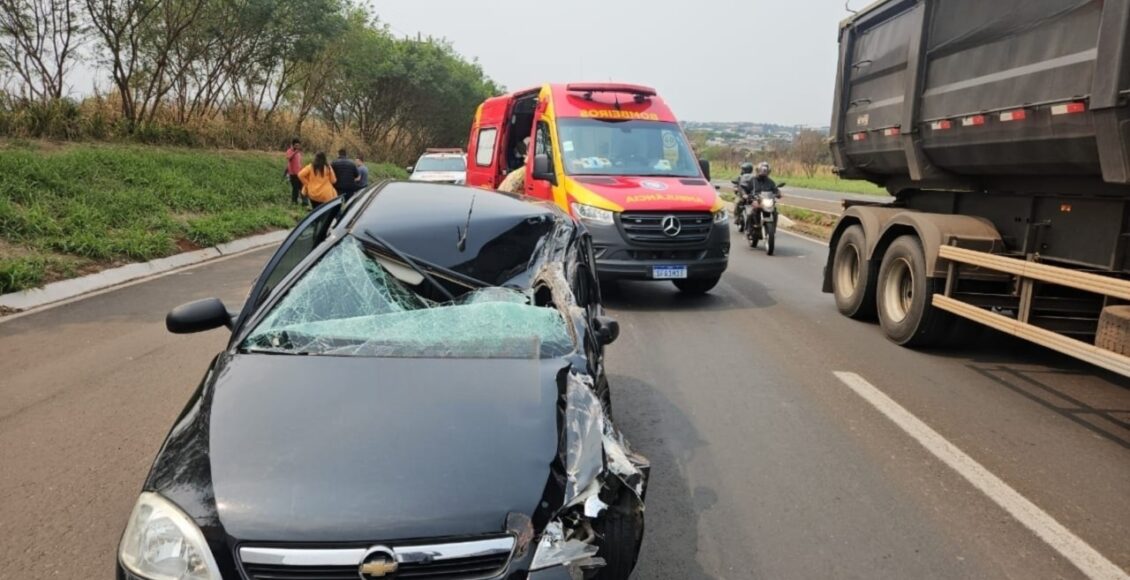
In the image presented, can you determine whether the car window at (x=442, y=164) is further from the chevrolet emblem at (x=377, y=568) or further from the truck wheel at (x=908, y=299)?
the chevrolet emblem at (x=377, y=568)

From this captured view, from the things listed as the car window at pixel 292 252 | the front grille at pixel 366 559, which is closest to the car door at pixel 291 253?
the car window at pixel 292 252

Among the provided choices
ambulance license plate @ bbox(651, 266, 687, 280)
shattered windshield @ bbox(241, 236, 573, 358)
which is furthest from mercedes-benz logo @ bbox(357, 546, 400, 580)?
ambulance license plate @ bbox(651, 266, 687, 280)

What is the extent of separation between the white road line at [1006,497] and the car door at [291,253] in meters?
3.52

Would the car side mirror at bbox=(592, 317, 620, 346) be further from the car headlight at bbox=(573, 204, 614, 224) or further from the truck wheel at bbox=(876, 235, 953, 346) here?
the car headlight at bbox=(573, 204, 614, 224)

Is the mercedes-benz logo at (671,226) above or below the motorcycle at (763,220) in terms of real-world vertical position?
above

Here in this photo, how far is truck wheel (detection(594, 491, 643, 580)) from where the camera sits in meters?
2.47

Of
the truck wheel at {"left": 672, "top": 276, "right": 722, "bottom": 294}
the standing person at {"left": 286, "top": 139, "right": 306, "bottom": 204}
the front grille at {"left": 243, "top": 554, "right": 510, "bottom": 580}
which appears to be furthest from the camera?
the standing person at {"left": 286, "top": 139, "right": 306, "bottom": 204}

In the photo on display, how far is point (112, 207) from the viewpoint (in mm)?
12602

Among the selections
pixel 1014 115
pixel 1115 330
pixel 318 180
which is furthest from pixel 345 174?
pixel 1115 330

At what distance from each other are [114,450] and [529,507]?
3135 mm

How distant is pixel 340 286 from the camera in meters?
3.46

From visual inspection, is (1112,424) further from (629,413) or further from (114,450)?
(114,450)

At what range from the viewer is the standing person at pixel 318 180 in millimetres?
14156

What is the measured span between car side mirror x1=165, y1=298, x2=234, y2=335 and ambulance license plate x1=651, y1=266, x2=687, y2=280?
228 inches
